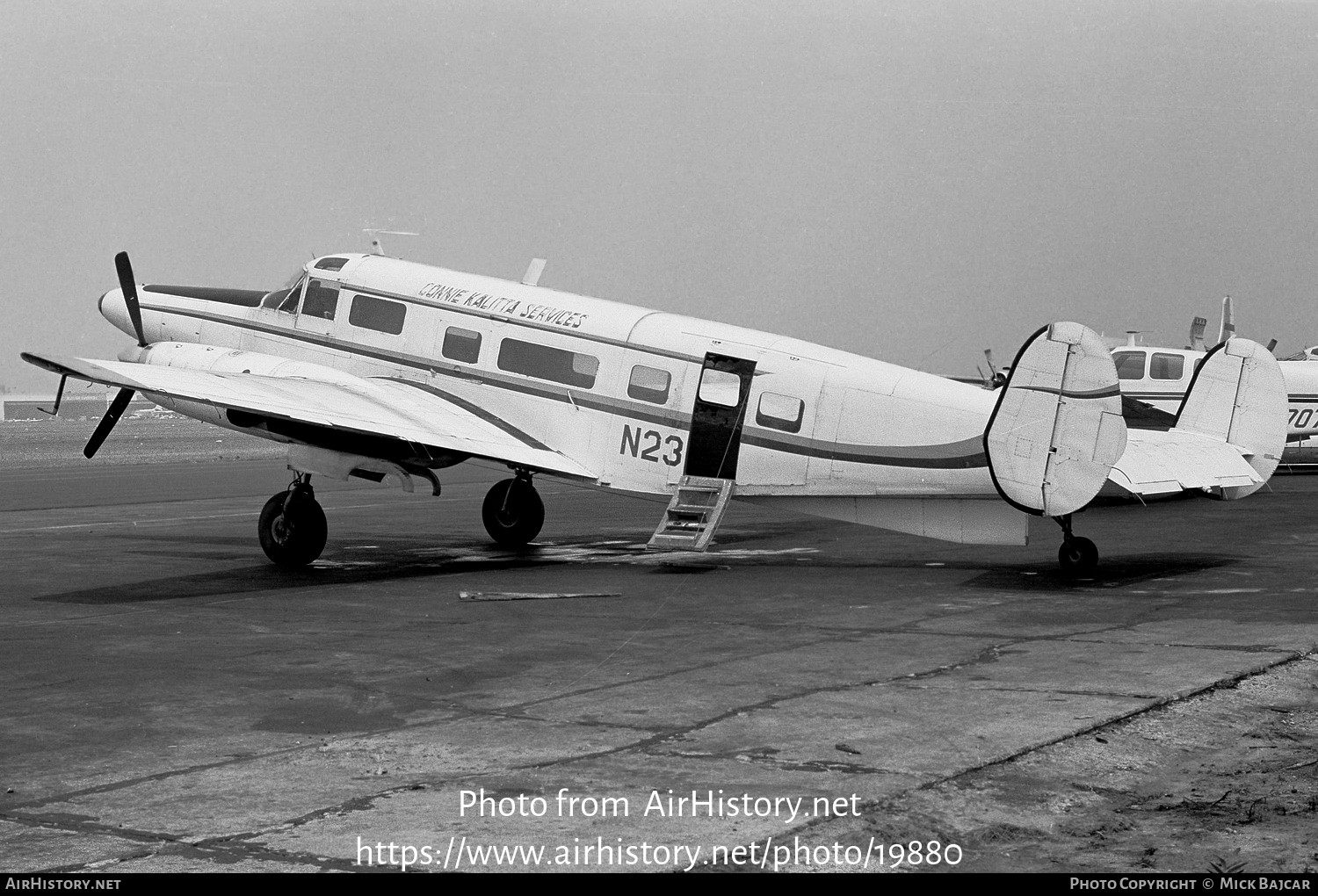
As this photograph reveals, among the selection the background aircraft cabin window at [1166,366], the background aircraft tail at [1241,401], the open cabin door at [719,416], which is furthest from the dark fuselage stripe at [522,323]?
the background aircraft cabin window at [1166,366]

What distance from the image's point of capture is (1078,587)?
1462 cm

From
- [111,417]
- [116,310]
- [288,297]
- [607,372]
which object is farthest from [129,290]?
[607,372]

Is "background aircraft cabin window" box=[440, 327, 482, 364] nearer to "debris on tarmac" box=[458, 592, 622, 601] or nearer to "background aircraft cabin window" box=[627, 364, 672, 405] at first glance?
"background aircraft cabin window" box=[627, 364, 672, 405]

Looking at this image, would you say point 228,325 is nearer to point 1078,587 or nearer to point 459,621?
point 459,621

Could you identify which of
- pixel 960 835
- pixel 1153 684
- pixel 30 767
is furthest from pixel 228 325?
pixel 960 835

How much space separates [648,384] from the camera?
1745 centimetres

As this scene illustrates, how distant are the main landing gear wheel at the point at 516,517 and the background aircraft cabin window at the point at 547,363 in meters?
1.92

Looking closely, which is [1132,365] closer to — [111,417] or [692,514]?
[692,514]

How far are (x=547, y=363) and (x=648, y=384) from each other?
1629 millimetres

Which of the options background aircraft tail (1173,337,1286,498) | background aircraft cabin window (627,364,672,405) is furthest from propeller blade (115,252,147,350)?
background aircraft tail (1173,337,1286,498)

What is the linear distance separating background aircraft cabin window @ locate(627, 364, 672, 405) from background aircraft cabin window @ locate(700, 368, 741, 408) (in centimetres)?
53

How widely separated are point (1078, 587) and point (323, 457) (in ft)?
29.2

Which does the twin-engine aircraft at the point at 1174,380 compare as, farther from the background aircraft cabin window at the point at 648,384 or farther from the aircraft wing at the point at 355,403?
the aircraft wing at the point at 355,403

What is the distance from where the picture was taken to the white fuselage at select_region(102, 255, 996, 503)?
15.8 meters
